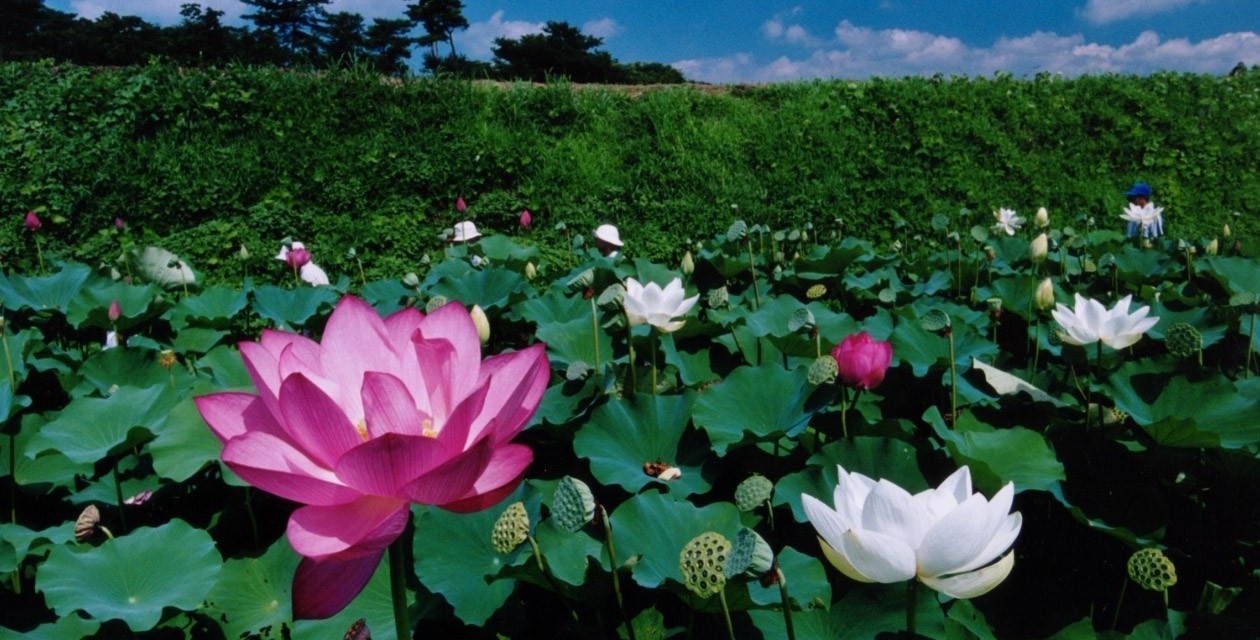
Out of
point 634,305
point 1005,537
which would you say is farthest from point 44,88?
point 1005,537

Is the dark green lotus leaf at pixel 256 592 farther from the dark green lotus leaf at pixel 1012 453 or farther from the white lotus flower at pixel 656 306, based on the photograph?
the dark green lotus leaf at pixel 1012 453

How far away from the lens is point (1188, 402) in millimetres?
1170

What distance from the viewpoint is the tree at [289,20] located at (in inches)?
1239

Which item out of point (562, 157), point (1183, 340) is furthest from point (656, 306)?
point (562, 157)

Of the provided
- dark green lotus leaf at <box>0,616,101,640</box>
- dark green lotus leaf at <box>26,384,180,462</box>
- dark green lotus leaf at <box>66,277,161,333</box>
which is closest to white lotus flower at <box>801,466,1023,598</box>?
dark green lotus leaf at <box>0,616,101,640</box>

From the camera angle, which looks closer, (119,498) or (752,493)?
(752,493)

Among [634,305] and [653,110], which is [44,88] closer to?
[653,110]

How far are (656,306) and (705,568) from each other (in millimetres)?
734

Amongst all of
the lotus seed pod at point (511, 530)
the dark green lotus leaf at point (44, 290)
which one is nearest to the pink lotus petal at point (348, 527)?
the lotus seed pod at point (511, 530)

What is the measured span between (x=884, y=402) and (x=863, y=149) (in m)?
5.41

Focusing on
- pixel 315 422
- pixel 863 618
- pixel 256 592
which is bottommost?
pixel 256 592

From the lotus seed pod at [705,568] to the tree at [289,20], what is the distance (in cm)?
3527

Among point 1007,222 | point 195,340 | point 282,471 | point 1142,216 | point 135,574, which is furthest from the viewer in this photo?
point 1142,216

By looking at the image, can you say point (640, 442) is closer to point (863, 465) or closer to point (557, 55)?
point (863, 465)
